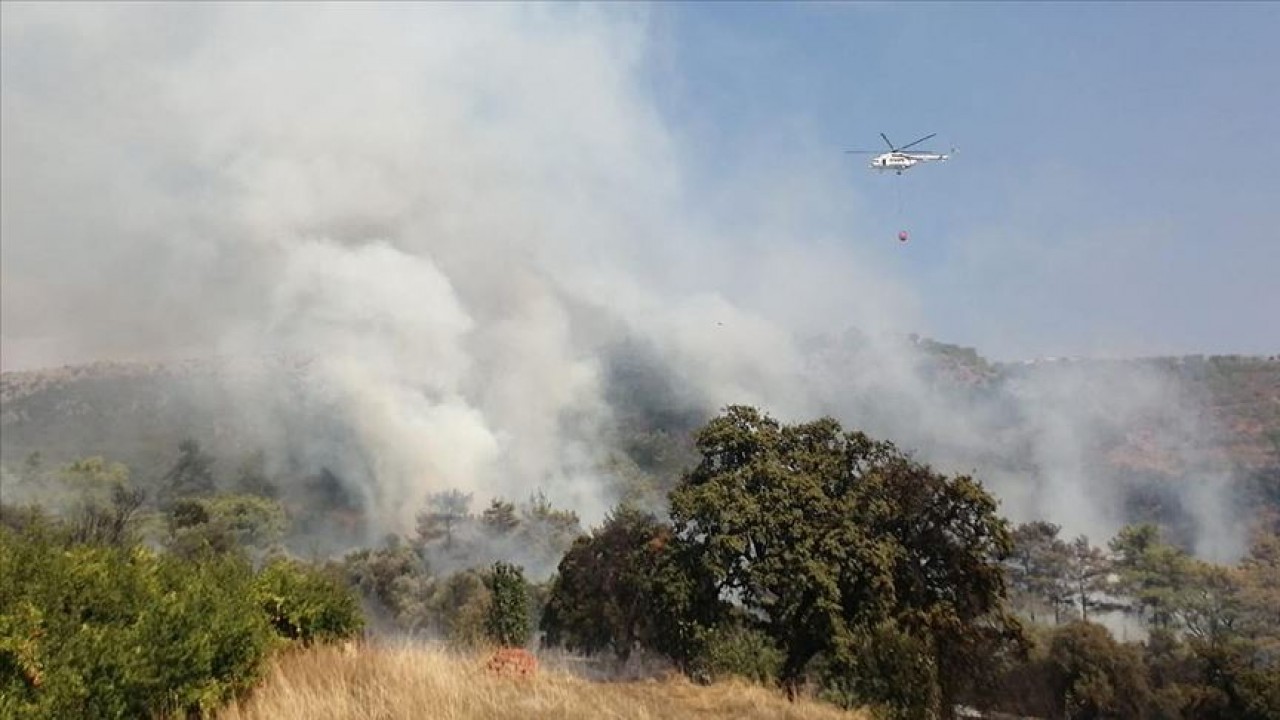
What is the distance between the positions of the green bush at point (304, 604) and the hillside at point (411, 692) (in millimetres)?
811

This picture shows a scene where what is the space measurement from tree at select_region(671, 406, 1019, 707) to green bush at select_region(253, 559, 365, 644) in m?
20.5

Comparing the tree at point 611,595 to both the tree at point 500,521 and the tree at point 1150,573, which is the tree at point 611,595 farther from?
the tree at point 1150,573

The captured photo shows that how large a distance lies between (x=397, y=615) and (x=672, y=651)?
44.0 meters

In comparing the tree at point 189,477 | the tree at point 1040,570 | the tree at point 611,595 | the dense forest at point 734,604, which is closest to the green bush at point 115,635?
the dense forest at point 734,604

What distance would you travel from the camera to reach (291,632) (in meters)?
10.8

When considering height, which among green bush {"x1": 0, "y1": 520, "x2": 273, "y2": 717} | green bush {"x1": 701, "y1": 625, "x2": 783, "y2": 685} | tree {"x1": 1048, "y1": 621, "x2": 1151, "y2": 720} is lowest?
tree {"x1": 1048, "y1": 621, "x2": 1151, "y2": 720}

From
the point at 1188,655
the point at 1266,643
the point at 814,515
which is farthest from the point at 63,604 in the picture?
the point at 1266,643

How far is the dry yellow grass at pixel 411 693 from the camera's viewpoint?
7.75m

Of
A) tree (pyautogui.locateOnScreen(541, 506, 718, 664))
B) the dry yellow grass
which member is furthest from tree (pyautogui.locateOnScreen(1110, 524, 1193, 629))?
the dry yellow grass

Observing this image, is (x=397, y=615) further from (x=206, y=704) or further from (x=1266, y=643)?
(x=1266, y=643)

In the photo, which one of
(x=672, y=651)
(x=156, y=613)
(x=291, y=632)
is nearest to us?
(x=156, y=613)

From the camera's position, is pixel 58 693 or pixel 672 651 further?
pixel 672 651

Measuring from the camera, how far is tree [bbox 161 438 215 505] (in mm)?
138125

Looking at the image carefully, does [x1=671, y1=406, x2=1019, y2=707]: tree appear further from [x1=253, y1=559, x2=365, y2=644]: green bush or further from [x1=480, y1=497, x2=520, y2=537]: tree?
[x1=480, y1=497, x2=520, y2=537]: tree
